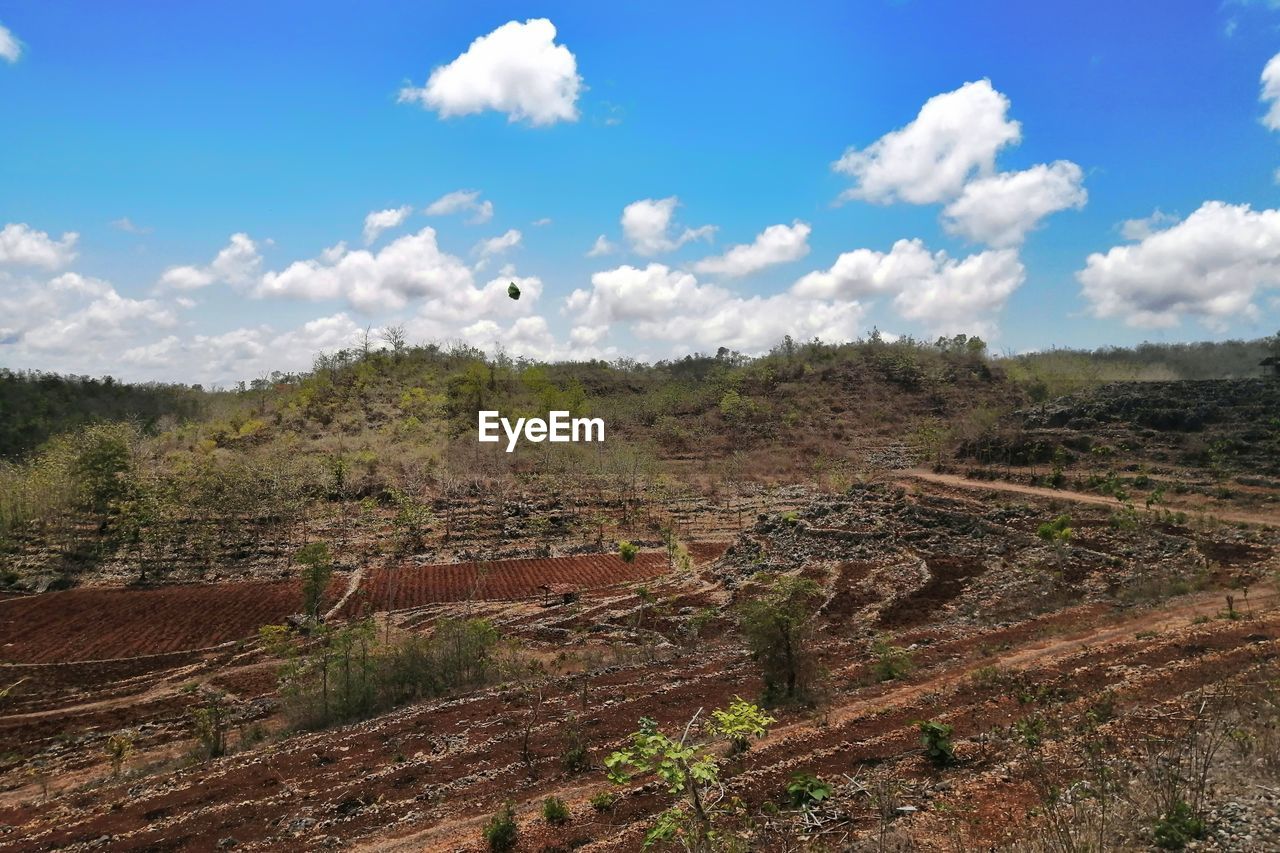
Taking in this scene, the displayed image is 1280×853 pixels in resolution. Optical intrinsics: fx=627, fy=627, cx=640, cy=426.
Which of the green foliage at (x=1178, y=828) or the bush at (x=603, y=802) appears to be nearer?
the green foliage at (x=1178, y=828)

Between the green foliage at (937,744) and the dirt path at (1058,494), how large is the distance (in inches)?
942

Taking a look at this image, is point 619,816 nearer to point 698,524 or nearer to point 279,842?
point 279,842

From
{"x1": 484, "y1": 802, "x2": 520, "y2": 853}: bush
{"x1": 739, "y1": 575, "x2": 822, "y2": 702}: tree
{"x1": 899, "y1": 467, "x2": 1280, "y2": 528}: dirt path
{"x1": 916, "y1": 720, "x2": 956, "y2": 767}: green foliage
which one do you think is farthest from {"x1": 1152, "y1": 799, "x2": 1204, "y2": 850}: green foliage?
{"x1": 899, "y1": 467, "x2": 1280, "y2": 528}: dirt path

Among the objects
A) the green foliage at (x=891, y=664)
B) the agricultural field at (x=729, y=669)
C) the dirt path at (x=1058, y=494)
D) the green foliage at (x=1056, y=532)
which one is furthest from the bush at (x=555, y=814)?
the dirt path at (x=1058, y=494)

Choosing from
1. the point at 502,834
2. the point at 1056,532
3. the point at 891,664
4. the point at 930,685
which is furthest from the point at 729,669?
the point at 1056,532

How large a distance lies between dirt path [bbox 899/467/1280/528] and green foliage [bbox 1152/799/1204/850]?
82.6 ft

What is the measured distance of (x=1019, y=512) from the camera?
30484 millimetres

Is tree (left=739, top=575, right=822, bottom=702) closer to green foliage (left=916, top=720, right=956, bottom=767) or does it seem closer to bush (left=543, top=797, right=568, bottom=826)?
green foliage (left=916, top=720, right=956, bottom=767)

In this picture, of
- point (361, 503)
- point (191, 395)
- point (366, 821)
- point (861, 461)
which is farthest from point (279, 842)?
point (191, 395)

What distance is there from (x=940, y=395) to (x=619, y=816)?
269 ft

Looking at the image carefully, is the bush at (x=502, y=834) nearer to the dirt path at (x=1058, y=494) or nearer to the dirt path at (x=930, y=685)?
the dirt path at (x=930, y=685)

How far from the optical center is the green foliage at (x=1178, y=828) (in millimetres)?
6277

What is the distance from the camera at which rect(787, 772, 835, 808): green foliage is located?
859 centimetres

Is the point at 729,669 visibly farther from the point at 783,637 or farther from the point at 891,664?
the point at 783,637
